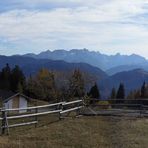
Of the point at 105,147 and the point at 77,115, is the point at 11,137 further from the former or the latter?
the point at 77,115

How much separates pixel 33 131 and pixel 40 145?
389 centimetres

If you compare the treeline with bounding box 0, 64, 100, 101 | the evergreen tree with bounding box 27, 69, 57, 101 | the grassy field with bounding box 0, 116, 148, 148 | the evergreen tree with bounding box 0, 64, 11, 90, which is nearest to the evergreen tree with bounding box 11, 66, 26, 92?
the treeline with bounding box 0, 64, 100, 101

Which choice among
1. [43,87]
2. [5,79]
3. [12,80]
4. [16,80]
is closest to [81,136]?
[43,87]

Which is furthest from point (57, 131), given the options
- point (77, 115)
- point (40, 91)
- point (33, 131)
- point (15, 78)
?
point (15, 78)

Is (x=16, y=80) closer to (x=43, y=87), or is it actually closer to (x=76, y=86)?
(x=43, y=87)

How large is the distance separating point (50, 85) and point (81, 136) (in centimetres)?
9040

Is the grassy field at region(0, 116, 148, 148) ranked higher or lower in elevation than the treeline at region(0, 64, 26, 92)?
lower

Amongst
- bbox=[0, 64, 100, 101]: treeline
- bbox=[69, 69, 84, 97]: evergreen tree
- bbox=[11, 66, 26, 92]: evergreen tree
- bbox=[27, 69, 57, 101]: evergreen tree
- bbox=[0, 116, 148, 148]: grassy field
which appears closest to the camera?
bbox=[0, 116, 148, 148]: grassy field

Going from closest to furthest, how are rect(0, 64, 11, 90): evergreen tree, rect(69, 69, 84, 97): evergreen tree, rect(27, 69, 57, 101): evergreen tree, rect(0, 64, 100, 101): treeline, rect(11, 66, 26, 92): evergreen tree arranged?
rect(69, 69, 84, 97): evergreen tree < rect(0, 64, 100, 101): treeline < rect(27, 69, 57, 101): evergreen tree < rect(11, 66, 26, 92): evergreen tree < rect(0, 64, 11, 90): evergreen tree

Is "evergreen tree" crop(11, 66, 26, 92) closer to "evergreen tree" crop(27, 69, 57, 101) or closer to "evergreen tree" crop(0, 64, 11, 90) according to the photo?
"evergreen tree" crop(0, 64, 11, 90)

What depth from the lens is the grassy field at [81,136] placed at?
17312mm

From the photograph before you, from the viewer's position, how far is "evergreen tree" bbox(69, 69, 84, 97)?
96.4 meters

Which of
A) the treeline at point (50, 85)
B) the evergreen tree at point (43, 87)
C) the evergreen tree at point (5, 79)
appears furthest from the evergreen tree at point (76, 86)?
the evergreen tree at point (5, 79)

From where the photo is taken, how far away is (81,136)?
19.8 m
